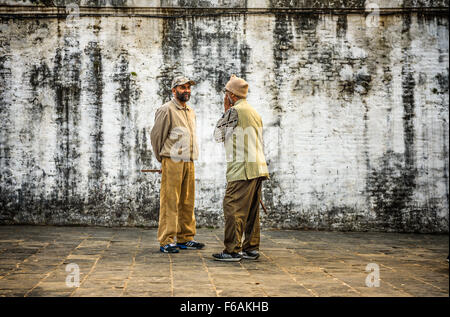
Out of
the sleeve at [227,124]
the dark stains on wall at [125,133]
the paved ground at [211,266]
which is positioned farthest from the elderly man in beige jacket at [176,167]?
the dark stains on wall at [125,133]

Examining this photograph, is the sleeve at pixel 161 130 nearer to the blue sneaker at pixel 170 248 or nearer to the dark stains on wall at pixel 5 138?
the blue sneaker at pixel 170 248

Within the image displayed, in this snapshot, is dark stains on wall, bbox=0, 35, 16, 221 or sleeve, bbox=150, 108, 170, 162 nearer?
sleeve, bbox=150, 108, 170, 162

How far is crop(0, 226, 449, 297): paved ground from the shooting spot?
3662 mm

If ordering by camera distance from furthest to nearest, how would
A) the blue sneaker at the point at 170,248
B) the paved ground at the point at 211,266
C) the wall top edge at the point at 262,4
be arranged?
the wall top edge at the point at 262,4
the blue sneaker at the point at 170,248
the paved ground at the point at 211,266

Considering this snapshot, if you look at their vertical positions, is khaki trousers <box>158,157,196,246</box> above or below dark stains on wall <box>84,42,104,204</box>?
below

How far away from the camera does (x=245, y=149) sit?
16.4 ft

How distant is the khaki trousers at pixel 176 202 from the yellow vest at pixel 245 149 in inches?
33.0

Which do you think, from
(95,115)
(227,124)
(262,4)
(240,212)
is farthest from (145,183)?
(262,4)

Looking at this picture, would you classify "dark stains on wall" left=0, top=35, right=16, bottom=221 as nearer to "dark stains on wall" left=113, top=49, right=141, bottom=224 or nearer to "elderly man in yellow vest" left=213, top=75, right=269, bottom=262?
"dark stains on wall" left=113, top=49, right=141, bottom=224

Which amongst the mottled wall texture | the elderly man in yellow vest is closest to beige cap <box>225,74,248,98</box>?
Answer: the elderly man in yellow vest

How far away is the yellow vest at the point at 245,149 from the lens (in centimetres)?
493

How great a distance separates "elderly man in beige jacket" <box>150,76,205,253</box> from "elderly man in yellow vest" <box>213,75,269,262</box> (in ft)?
2.32

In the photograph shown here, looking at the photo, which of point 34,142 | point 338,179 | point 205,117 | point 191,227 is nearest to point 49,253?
point 191,227

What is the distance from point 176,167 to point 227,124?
0.94 m
